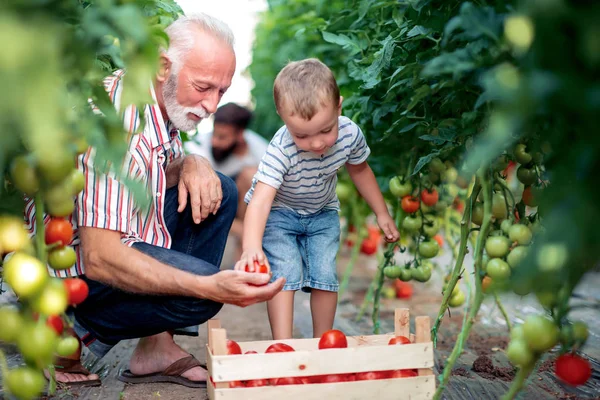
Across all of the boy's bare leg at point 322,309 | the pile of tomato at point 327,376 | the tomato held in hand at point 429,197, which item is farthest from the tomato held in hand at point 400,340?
the tomato held in hand at point 429,197

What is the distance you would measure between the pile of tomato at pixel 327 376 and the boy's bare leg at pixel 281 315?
17.5 inches

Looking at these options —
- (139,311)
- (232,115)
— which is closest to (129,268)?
(139,311)

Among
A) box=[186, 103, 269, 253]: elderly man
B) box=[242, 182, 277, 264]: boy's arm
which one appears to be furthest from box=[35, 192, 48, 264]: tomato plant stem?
box=[186, 103, 269, 253]: elderly man

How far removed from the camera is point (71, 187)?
163 centimetres

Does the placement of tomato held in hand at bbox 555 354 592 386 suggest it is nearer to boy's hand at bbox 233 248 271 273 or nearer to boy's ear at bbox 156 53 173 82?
boy's hand at bbox 233 248 271 273

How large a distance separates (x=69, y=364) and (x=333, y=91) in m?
1.39

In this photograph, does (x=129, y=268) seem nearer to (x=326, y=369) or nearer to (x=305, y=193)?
(x=326, y=369)

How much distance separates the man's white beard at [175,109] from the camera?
262 centimetres

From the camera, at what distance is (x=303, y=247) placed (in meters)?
2.87

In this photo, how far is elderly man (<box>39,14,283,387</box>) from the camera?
7.14 feet

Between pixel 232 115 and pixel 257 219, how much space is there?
12.4 ft

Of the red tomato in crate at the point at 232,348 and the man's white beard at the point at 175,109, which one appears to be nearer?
the red tomato in crate at the point at 232,348

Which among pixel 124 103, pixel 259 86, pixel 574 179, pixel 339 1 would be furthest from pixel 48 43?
pixel 259 86

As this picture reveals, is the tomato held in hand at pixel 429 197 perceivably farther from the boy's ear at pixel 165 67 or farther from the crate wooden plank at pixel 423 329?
the boy's ear at pixel 165 67
